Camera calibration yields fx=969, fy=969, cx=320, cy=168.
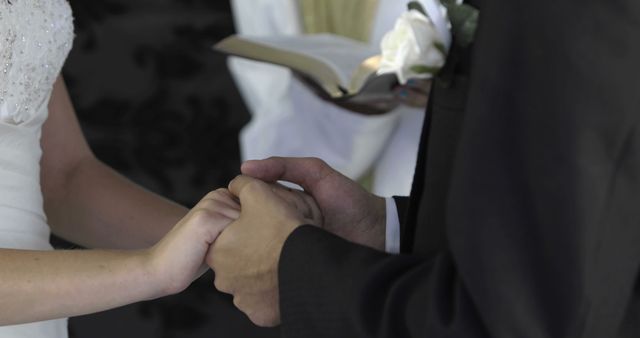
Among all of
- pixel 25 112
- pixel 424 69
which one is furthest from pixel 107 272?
pixel 424 69

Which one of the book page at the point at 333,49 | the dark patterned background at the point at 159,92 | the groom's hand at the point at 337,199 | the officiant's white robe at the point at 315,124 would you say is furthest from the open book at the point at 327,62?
the dark patterned background at the point at 159,92

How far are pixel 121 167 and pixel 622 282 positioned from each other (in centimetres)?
207

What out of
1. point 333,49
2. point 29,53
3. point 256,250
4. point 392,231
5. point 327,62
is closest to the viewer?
point 256,250

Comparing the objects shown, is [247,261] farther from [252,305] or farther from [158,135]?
[158,135]

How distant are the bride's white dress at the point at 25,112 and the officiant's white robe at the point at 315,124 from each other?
0.85m

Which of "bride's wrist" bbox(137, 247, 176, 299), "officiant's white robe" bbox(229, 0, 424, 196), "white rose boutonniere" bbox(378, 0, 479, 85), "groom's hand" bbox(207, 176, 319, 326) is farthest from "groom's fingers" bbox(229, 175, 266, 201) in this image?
"officiant's white robe" bbox(229, 0, 424, 196)

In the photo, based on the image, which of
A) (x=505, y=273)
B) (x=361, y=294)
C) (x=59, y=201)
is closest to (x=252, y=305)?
(x=361, y=294)

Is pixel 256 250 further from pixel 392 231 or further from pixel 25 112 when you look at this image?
pixel 25 112

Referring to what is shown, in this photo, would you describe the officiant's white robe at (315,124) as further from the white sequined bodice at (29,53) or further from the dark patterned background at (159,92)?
the white sequined bodice at (29,53)

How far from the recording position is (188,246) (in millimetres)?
995

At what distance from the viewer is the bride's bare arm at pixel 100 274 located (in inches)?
39.4

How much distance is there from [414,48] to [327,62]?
0.55 metres

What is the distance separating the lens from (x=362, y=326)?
31.1 inches

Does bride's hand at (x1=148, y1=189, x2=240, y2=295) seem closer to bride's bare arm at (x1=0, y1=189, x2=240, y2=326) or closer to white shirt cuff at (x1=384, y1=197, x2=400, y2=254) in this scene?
bride's bare arm at (x1=0, y1=189, x2=240, y2=326)
